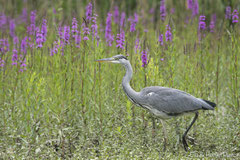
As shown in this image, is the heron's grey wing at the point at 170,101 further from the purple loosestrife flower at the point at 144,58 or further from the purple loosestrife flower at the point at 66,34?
the purple loosestrife flower at the point at 66,34

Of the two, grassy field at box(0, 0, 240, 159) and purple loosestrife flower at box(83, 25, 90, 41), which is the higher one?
purple loosestrife flower at box(83, 25, 90, 41)

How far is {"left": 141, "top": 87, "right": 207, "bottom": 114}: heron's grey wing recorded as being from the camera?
5.20 meters

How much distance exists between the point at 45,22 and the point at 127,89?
1.68 metres

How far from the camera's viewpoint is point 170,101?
5258 mm

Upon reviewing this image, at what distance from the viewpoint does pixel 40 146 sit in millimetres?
4766

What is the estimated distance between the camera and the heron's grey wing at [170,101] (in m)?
5.20

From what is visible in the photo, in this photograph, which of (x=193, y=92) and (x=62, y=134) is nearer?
(x=62, y=134)

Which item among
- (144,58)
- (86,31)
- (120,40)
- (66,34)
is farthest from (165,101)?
(66,34)

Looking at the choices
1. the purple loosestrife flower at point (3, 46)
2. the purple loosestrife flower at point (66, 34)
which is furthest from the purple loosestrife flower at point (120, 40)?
the purple loosestrife flower at point (3, 46)

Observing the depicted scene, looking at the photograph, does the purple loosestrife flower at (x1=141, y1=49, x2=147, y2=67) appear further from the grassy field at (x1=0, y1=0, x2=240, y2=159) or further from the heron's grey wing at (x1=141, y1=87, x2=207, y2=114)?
the heron's grey wing at (x1=141, y1=87, x2=207, y2=114)

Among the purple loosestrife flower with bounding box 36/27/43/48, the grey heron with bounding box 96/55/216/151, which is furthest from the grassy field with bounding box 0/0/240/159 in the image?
the grey heron with bounding box 96/55/216/151

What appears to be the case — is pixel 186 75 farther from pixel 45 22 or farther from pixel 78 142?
pixel 45 22

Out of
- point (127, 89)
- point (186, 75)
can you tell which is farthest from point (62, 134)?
point (186, 75)

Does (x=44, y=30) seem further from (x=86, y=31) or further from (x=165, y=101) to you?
(x=165, y=101)
